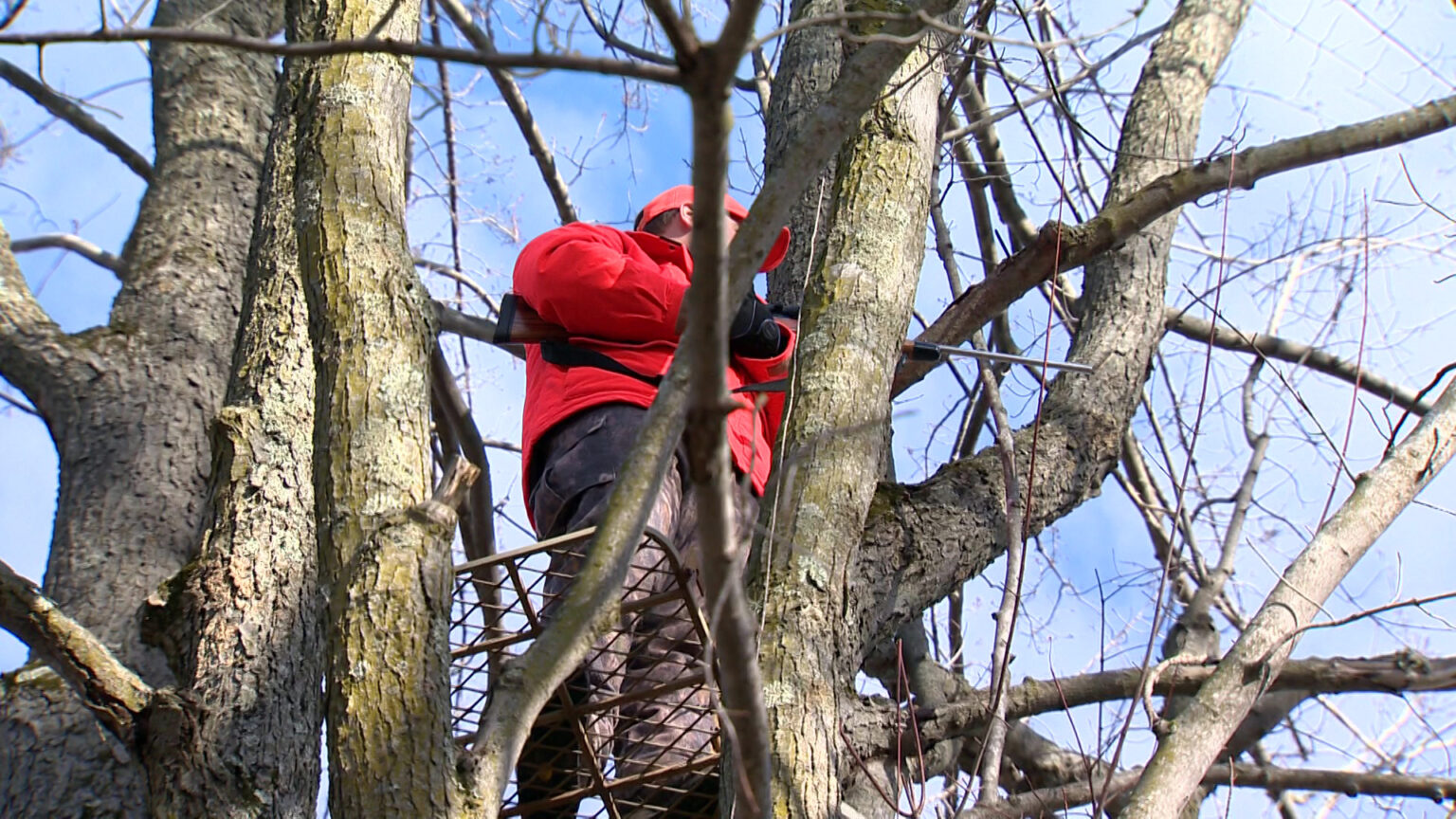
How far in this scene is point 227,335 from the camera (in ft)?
9.76

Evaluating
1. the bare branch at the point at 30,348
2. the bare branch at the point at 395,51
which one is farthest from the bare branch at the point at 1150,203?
the bare branch at the point at 30,348

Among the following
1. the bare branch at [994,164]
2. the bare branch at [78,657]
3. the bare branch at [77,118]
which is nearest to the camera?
the bare branch at [78,657]

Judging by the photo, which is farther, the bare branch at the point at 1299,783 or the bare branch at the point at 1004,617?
the bare branch at the point at 1299,783

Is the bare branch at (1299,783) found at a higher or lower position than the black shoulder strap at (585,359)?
lower

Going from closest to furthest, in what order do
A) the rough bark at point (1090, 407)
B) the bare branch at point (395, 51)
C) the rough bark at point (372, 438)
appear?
the bare branch at point (395, 51)
the rough bark at point (372, 438)
the rough bark at point (1090, 407)

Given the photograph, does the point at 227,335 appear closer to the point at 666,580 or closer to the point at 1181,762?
the point at 666,580

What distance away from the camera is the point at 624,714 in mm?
2352

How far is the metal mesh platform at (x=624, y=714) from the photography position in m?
2.10

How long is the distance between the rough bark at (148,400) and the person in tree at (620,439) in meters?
0.70

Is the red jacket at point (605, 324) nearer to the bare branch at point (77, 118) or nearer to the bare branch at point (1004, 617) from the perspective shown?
the bare branch at point (1004, 617)

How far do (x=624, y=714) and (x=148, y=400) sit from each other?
4.06ft

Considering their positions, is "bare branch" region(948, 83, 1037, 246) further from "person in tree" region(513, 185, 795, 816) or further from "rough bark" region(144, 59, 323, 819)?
"rough bark" region(144, 59, 323, 819)

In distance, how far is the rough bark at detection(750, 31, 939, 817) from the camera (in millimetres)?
1774

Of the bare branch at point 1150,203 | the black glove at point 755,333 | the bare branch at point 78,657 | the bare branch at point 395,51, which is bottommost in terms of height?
the bare branch at point 78,657
